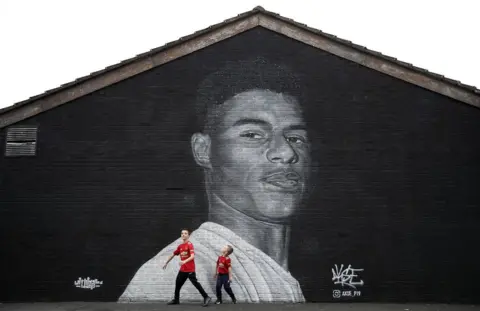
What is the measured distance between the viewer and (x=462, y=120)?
12531 mm

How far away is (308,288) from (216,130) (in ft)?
15.3

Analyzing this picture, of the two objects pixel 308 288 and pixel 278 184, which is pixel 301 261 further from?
pixel 278 184

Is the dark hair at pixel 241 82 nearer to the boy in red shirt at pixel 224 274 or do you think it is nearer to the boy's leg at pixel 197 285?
the boy in red shirt at pixel 224 274

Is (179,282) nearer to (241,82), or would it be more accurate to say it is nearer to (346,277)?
(346,277)

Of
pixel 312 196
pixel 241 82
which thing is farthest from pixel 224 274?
pixel 241 82

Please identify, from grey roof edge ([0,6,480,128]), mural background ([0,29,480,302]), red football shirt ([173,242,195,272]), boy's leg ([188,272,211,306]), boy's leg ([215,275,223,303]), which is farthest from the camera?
grey roof edge ([0,6,480,128])

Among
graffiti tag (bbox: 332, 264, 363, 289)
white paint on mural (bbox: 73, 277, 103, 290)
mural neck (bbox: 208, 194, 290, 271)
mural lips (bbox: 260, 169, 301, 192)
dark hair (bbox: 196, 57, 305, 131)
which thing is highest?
dark hair (bbox: 196, 57, 305, 131)

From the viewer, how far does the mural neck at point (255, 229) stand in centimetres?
1227

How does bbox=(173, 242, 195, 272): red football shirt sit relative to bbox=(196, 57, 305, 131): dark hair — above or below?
below

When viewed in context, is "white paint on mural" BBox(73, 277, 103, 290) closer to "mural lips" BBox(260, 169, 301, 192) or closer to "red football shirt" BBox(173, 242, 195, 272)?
"red football shirt" BBox(173, 242, 195, 272)

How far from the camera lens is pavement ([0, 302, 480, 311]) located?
11.1 metres

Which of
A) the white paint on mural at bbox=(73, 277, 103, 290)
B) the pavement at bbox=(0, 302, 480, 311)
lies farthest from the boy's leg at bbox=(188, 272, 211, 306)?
the white paint on mural at bbox=(73, 277, 103, 290)

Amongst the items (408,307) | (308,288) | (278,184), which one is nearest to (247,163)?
(278,184)

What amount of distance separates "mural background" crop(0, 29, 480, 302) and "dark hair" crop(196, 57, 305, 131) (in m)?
0.22
